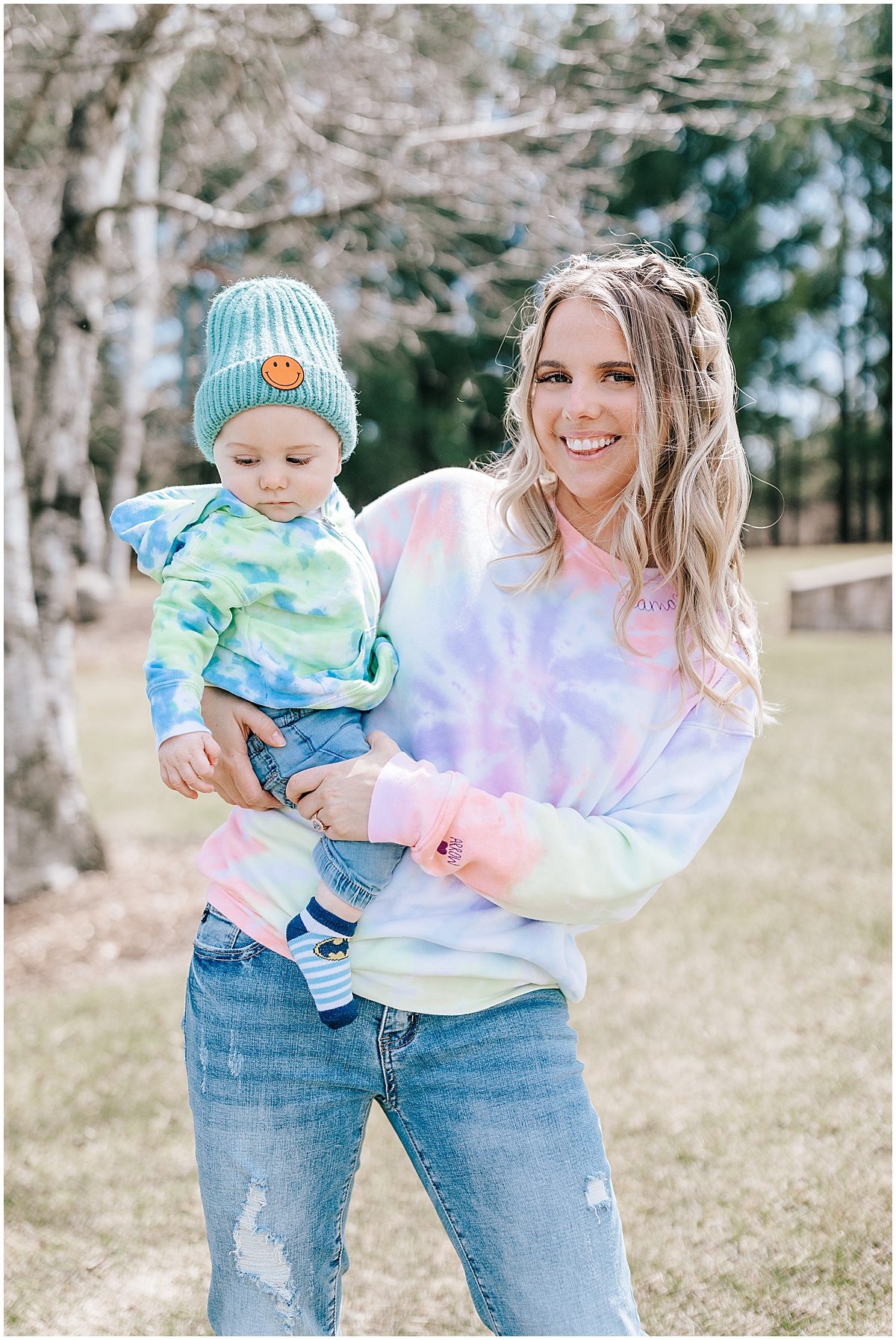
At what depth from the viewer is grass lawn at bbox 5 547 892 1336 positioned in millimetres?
2920

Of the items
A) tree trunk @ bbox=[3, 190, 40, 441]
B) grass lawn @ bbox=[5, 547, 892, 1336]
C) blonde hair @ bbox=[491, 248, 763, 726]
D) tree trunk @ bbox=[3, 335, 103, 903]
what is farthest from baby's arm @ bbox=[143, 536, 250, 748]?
tree trunk @ bbox=[3, 190, 40, 441]

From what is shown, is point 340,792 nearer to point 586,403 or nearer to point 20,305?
point 586,403

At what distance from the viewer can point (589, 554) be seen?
6.27ft

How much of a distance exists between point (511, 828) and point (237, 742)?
0.46 m

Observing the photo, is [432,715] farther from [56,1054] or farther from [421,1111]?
[56,1054]

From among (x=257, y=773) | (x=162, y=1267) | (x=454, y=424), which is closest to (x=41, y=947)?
(x=162, y=1267)

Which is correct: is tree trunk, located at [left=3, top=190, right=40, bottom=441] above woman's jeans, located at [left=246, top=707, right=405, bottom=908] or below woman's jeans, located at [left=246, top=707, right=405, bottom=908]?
above

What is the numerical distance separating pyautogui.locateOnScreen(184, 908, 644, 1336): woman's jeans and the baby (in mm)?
167

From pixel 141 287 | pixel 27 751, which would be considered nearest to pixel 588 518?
pixel 27 751

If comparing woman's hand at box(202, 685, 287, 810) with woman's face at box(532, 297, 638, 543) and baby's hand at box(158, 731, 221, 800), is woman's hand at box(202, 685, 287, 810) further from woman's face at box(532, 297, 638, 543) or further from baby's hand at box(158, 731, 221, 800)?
woman's face at box(532, 297, 638, 543)

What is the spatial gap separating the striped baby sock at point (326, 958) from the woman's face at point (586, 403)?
0.81 m

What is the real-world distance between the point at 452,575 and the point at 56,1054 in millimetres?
3170

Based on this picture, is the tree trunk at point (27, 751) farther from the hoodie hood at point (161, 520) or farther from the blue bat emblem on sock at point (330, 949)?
the blue bat emblem on sock at point (330, 949)

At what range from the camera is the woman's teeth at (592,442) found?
184cm
